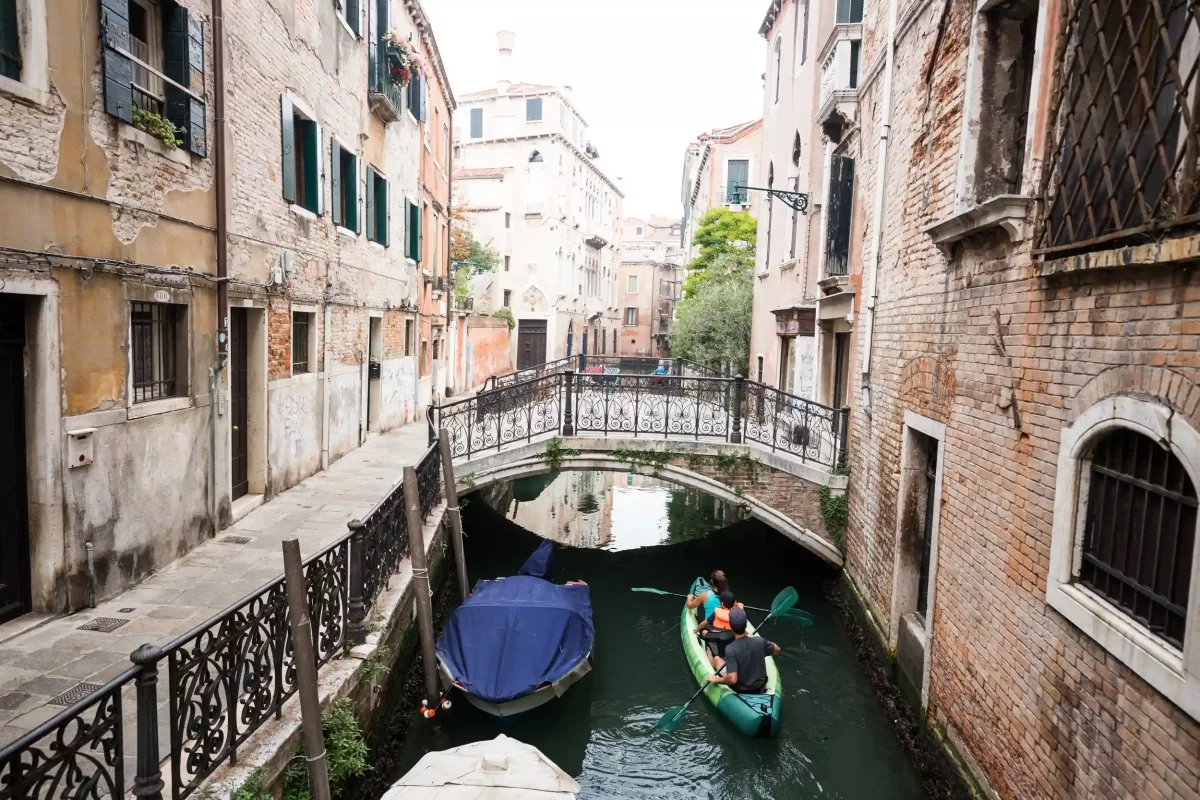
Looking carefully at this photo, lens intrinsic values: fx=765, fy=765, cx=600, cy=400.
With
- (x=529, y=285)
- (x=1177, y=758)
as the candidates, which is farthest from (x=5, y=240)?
(x=529, y=285)

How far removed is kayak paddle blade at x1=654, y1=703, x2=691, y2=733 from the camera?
7.46 m

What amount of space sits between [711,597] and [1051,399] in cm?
546

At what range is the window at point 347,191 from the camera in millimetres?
11914

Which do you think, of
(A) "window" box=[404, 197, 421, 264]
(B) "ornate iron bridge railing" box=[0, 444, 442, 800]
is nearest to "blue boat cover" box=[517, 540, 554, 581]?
(B) "ornate iron bridge railing" box=[0, 444, 442, 800]

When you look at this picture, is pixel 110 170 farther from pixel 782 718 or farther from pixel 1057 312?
pixel 782 718

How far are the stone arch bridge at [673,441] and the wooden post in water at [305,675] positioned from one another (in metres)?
5.93

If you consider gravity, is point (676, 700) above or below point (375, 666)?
below

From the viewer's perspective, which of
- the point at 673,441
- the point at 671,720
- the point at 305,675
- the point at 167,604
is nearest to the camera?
the point at 305,675

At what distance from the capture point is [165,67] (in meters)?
7.10

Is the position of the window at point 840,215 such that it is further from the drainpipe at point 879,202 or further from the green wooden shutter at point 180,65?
the green wooden shutter at point 180,65

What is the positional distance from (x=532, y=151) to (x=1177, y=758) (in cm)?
3503

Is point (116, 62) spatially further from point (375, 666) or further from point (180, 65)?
point (375, 666)

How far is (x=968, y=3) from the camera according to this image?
6250mm

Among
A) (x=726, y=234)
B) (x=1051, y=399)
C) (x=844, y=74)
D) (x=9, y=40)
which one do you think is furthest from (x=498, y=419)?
(x=726, y=234)
